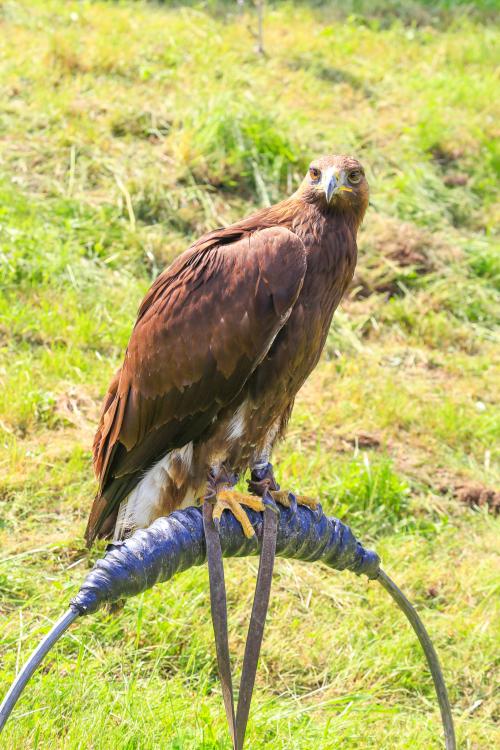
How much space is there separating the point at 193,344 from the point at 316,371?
2432 mm

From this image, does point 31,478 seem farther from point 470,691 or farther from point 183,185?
point 183,185

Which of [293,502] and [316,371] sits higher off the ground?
[293,502]

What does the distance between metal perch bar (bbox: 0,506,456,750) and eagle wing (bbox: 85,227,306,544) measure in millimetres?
498

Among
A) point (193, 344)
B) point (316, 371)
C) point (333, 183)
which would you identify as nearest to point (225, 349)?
point (193, 344)

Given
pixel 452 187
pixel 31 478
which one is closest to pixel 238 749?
pixel 31 478

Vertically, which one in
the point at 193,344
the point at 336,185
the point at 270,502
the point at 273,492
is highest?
the point at 336,185

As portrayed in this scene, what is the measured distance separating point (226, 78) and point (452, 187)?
77.0 inches

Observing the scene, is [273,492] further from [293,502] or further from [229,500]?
[229,500]

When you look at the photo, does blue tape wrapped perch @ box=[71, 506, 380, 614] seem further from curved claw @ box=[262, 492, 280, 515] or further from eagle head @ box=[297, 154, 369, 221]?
eagle head @ box=[297, 154, 369, 221]

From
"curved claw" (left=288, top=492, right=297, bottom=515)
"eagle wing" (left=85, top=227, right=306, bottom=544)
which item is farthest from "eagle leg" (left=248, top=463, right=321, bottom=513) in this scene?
"eagle wing" (left=85, top=227, right=306, bottom=544)

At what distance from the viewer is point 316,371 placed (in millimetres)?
5816

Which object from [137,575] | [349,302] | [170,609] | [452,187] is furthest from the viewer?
[452,187]

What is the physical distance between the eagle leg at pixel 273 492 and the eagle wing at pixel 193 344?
0.25 m

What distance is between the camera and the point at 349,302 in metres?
6.59
